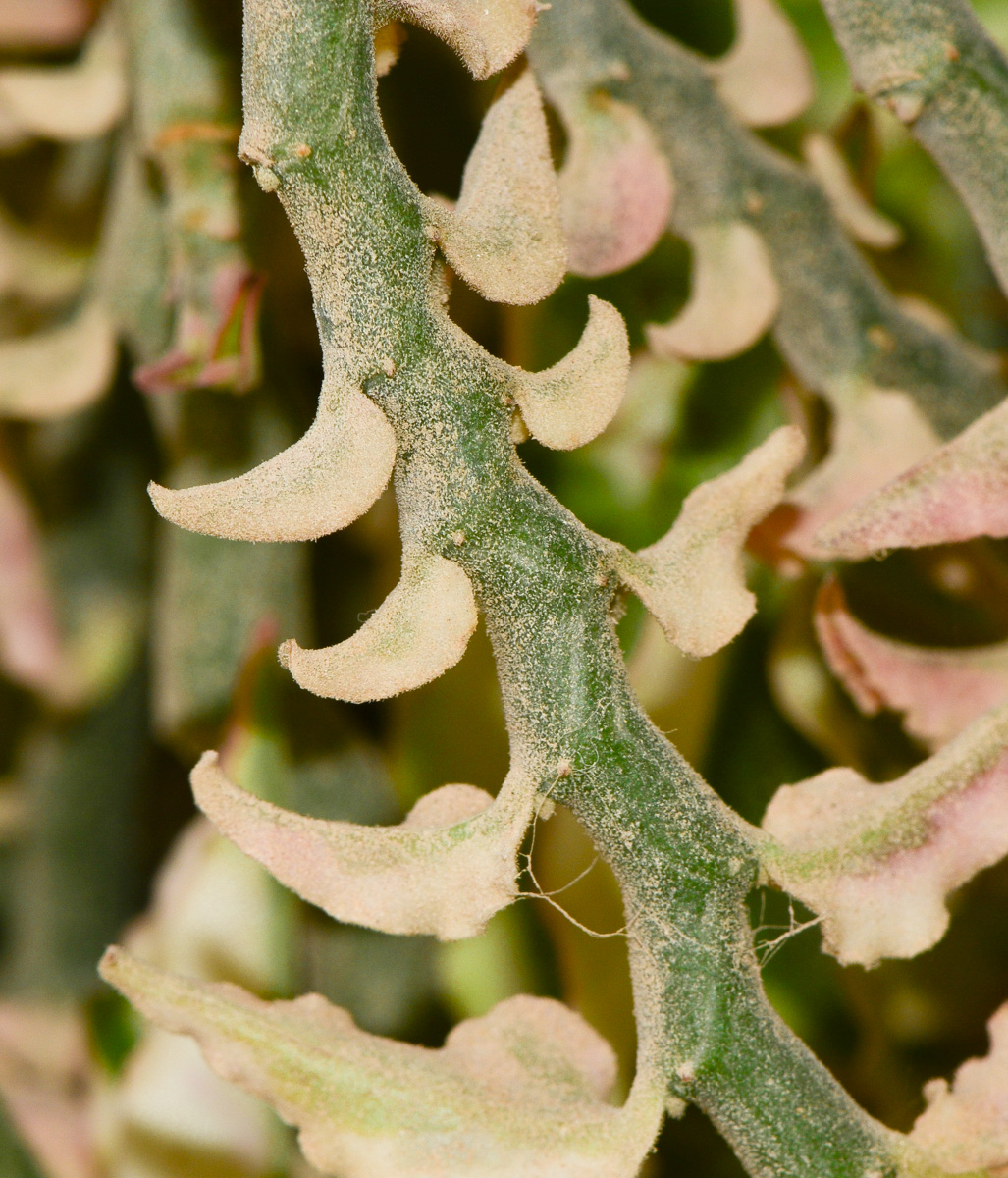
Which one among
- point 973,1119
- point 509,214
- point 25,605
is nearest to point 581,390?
point 509,214

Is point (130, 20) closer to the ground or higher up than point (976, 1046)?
higher up

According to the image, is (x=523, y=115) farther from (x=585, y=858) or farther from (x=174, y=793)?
Result: (x=174, y=793)

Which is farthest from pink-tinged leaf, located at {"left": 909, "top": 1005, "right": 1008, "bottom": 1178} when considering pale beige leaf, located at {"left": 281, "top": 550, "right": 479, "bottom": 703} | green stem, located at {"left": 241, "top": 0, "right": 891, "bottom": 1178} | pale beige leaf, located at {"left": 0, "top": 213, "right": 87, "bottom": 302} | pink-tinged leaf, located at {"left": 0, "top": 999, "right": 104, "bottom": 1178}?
pale beige leaf, located at {"left": 0, "top": 213, "right": 87, "bottom": 302}

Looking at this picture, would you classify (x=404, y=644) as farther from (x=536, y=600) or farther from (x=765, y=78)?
(x=765, y=78)

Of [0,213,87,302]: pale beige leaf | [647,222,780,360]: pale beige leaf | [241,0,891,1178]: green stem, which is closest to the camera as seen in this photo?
[241,0,891,1178]: green stem

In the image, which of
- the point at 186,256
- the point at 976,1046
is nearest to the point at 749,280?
the point at 186,256

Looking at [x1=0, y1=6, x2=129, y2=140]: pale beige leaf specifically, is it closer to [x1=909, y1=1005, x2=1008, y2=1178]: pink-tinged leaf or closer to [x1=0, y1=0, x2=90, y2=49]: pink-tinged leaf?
[x1=0, y1=0, x2=90, y2=49]: pink-tinged leaf
